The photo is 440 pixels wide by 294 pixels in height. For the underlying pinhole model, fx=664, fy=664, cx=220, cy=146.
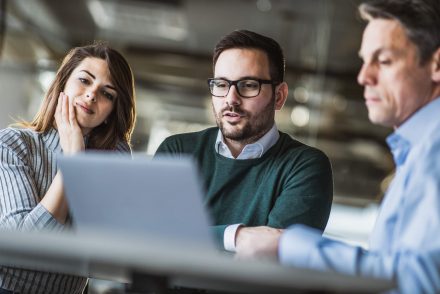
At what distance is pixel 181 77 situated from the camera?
8.78 m

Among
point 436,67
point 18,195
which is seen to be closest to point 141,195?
point 436,67

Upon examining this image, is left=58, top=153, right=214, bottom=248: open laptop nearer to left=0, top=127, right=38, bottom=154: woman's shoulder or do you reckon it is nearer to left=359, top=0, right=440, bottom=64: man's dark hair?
left=359, top=0, right=440, bottom=64: man's dark hair

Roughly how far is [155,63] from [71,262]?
25.1 ft

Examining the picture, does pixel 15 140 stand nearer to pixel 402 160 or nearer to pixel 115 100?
pixel 115 100

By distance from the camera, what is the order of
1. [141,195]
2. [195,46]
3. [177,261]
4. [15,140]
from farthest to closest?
[195,46], [15,140], [141,195], [177,261]

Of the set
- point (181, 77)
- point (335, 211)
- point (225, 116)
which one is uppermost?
point (225, 116)

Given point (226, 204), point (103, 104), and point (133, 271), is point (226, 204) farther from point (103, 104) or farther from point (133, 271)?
point (133, 271)

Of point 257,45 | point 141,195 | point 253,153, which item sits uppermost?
point 257,45

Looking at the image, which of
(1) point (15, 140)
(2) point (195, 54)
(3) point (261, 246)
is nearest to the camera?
(3) point (261, 246)

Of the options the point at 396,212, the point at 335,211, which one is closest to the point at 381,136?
the point at 335,211

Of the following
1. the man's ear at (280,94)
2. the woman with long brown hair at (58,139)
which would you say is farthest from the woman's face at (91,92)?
the man's ear at (280,94)

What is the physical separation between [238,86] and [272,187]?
12.8 inches

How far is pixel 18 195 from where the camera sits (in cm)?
183

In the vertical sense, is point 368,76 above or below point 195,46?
above
